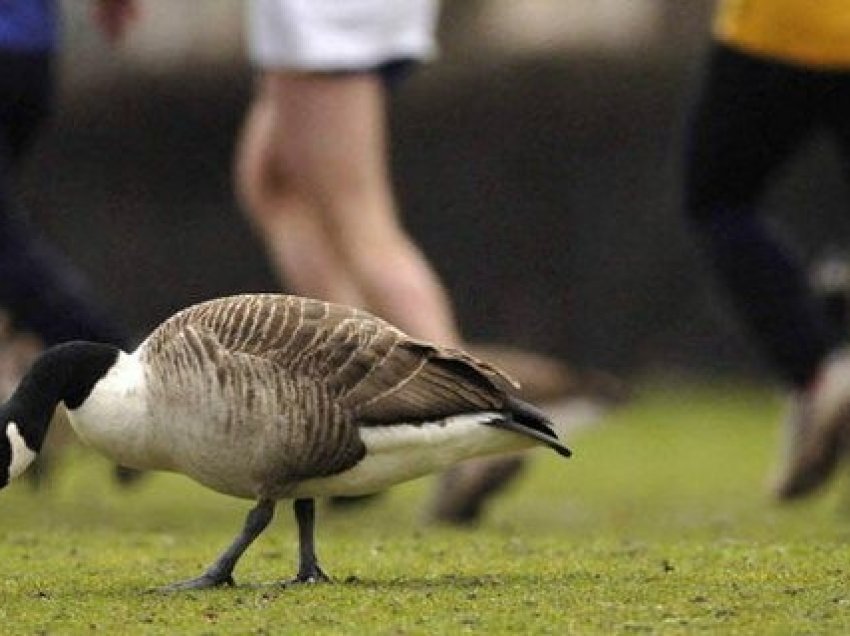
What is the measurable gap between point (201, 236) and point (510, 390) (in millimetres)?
8903

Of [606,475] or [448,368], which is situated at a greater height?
[448,368]

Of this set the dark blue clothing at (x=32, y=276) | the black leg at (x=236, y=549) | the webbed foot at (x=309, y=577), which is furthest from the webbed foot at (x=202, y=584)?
the dark blue clothing at (x=32, y=276)

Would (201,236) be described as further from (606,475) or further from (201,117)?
(606,475)

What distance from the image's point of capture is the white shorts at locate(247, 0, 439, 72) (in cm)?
880

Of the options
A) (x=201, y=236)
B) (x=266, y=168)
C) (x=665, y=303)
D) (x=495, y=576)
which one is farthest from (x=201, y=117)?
Answer: (x=495, y=576)

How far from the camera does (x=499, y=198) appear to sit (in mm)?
15352

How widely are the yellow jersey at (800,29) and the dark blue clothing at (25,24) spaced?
192 cm

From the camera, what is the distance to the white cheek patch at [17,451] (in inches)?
251

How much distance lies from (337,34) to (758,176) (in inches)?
49.7

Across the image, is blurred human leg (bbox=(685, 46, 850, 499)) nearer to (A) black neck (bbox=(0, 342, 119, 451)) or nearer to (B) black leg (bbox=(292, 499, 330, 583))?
(B) black leg (bbox=(292, 499, 330, 583))

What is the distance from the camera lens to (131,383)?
641cm

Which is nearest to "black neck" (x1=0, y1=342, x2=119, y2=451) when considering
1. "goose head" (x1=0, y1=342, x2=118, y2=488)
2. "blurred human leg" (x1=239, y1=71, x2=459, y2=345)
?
"goose head" (x1=0, y1=342, x2=118, y2=488)

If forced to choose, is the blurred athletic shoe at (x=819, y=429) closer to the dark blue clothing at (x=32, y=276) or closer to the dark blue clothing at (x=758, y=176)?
the dark blue clothing at (x=758, y=176)

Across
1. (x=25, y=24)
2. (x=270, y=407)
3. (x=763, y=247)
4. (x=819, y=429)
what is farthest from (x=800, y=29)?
(x=270, y=407)
